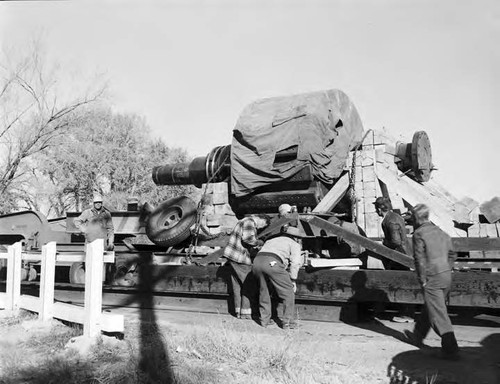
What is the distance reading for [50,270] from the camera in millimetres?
6910

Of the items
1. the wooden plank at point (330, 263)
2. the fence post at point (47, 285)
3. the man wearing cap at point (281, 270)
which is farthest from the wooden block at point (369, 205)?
the fence post at point (47, 285)

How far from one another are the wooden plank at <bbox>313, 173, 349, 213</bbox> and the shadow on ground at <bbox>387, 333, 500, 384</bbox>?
3154 mm

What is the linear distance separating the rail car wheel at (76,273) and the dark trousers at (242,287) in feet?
13.1

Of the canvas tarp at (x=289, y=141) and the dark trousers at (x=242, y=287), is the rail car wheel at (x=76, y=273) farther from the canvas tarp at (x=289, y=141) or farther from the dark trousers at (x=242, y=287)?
the dark trousers at (x=242, y=287)

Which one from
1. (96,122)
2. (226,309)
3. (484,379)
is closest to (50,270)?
(226,309)

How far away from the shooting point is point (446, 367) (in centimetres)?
479

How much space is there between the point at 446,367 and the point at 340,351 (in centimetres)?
104

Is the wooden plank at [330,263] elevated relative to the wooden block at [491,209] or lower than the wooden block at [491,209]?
lower

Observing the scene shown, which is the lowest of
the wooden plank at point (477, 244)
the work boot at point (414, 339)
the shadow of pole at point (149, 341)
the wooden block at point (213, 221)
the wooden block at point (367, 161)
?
the work boot at point (414, 339)

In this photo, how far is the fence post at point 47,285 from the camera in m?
6.78

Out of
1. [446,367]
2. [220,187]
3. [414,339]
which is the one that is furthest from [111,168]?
[446,367]

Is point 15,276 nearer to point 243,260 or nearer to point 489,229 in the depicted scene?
point 243,260

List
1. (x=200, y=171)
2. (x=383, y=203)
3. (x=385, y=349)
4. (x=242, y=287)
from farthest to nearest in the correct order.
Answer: (x=200, y=171) < (x=383, y=203) < (x=242, y=287) < (x=385, y=349)

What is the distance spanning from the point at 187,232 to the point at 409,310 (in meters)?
3.97
